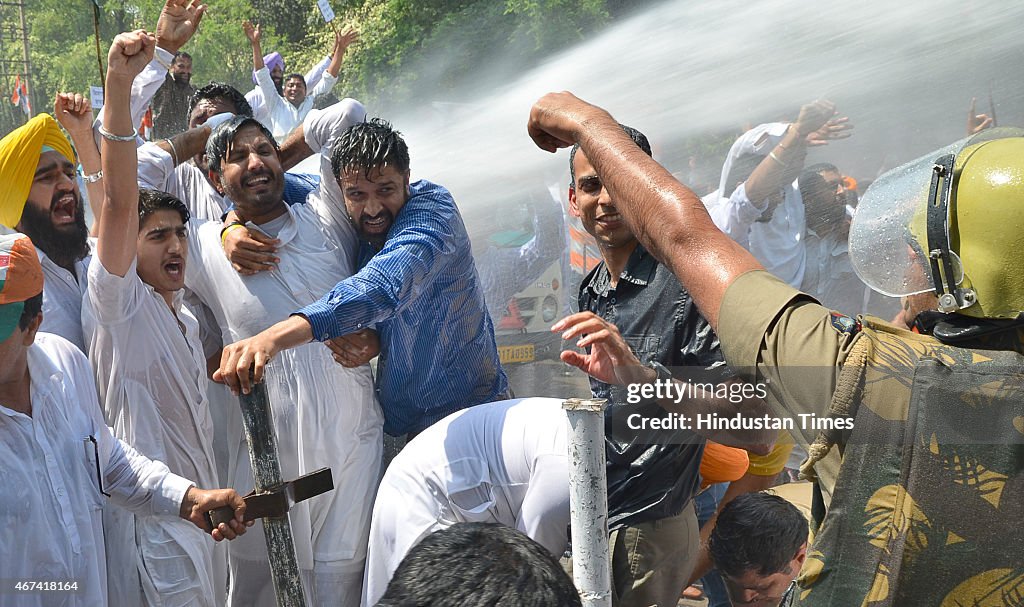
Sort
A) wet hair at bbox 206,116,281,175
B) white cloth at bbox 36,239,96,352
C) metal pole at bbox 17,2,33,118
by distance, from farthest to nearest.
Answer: metal pole at bbox 17,2,33,118
wet hair at bbox 206,116,281,175
white cloth at bbox 36,239,96,352

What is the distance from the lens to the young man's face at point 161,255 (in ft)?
9.87

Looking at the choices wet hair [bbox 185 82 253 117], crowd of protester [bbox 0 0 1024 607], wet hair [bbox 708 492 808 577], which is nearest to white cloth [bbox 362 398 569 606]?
crowd of protester [bbox 0 0 1024 607]

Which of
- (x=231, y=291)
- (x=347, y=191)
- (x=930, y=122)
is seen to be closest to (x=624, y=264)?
(x=347, y=191)

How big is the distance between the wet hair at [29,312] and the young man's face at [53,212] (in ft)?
2.71

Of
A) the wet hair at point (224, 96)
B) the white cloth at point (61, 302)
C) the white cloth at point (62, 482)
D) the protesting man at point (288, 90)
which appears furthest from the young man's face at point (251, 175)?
the protesting man at point (288, 90)

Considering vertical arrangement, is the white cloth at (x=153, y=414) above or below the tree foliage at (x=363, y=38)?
below

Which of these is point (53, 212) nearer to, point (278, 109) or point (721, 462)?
point (721, 462)

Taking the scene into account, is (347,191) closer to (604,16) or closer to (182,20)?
(182,20)

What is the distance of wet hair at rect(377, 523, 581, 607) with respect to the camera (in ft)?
4.18

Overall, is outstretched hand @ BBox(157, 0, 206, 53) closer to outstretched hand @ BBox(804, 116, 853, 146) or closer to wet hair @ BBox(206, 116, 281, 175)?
wet hair @ BBox(206, 116, 281, 175)

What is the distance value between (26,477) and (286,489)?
0.57 m

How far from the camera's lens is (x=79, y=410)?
8.00ft

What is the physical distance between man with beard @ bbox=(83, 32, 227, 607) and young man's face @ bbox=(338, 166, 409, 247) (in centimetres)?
54

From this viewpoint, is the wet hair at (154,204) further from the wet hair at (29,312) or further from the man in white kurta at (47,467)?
the wet hair at (29,312)
